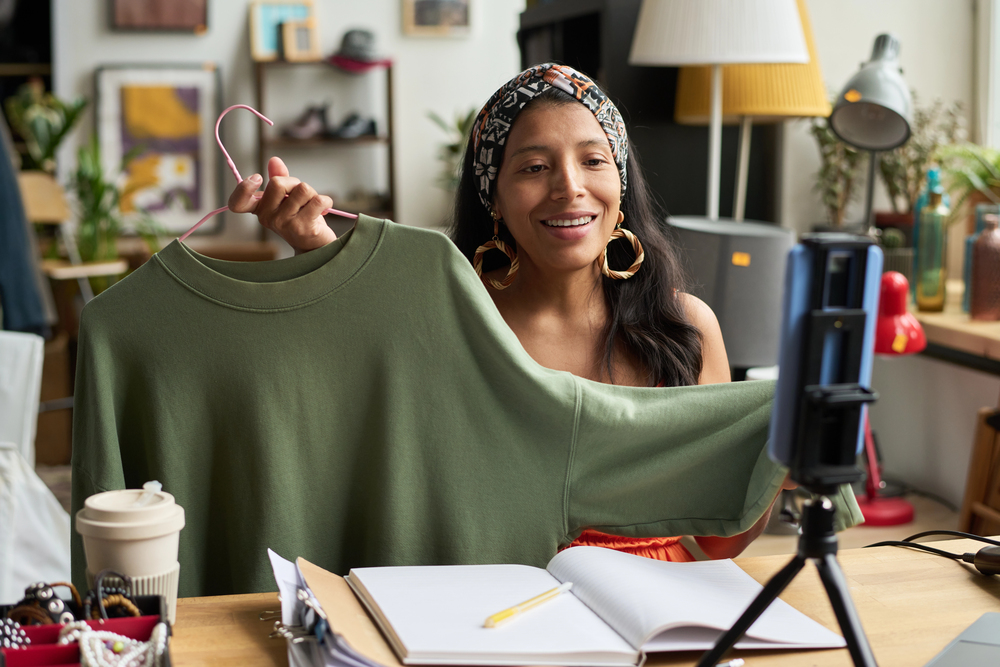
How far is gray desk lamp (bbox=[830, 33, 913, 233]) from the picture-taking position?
2.62 meters

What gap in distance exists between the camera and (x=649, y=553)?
1384 mm

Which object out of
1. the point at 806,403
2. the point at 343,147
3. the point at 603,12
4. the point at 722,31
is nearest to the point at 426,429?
the point at 806,403

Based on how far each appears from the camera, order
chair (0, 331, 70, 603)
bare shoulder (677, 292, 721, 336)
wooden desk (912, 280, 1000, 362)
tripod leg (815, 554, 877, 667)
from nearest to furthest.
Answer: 1. tripod leg (815, 554, 877, 667)
2. bare shoulder (677, 292, 721, 336)
3. chair (0, 331, 70, 603)
4. wooden desk (912, 280, 1000, 362)

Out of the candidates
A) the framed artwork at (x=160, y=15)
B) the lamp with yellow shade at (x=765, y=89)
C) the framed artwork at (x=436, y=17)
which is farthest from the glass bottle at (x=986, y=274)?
the framed artwork at (x=160, y=15)

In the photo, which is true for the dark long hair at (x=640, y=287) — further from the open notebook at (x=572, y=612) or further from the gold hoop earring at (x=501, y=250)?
the open notebook at (x=572, y=612)

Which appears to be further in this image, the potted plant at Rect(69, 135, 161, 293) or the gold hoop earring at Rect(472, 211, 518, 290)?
the potted plant at Rect(69, 135, 161, 293)

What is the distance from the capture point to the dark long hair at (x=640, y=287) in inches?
60.7

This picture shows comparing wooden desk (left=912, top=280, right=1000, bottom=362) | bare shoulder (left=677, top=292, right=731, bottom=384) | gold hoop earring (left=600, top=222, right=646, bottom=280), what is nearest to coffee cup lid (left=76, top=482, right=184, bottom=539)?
gold hoop earring (left=600, top=222, right=646, bottom=280)

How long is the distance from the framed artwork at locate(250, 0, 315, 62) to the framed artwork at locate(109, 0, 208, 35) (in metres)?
0.35

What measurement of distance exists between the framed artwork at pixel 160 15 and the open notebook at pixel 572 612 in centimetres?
579

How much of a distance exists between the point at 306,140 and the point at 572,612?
17.8 ft

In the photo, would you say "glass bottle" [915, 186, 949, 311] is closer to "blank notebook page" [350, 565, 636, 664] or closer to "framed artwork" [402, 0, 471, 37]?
"blank notebook page" [350, 565, 636, 664]

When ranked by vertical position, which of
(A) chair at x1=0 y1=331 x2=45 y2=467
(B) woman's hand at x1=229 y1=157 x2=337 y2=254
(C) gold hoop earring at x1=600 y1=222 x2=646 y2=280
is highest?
(B) woman's hand at x1=229 y1=157 x2=337 y2=254

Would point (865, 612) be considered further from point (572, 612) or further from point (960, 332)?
point (960, 332)
